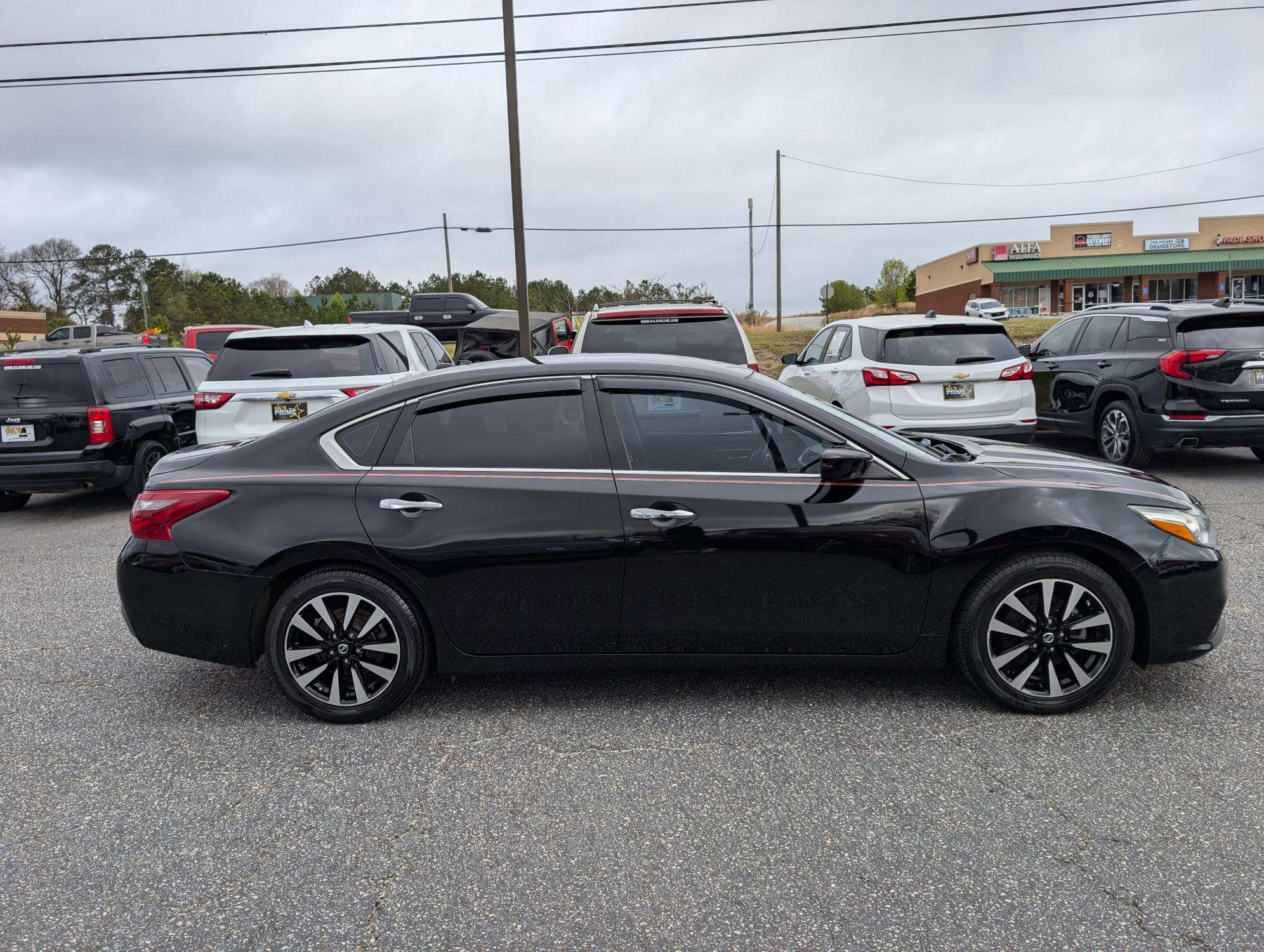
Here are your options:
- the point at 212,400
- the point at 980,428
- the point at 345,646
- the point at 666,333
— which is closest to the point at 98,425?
the point at 212,400

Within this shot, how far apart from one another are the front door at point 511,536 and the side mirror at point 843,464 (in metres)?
0.88

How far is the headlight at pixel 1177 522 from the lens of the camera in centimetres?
392

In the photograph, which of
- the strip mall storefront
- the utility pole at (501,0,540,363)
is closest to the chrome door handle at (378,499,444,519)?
the utility pole at (501,0,540,363)

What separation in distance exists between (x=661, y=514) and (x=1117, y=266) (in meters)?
60.6

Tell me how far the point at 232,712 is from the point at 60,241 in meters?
110

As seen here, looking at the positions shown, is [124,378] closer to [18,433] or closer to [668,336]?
[18,433]

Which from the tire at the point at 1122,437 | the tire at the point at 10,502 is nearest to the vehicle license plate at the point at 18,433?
the tire at the point at 10,502

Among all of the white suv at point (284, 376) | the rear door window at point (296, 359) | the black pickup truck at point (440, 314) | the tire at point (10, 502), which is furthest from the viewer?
the black pickup truck at point (440, 314)

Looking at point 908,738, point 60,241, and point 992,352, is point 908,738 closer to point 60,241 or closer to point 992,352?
point 992,352

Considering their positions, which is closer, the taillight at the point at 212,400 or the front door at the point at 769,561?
the front door at the point at 769,561

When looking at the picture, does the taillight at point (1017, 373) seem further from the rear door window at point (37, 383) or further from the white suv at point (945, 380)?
the rear door window at point (37, 383)

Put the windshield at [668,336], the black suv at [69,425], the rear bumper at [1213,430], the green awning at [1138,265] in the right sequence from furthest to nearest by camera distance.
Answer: the green awning at [1138,265]
the black suv at [69,425]
the rear bumper at [1213,430]
the windshield at [668,336]

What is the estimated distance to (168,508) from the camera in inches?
160

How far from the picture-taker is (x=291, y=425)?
167 inches
